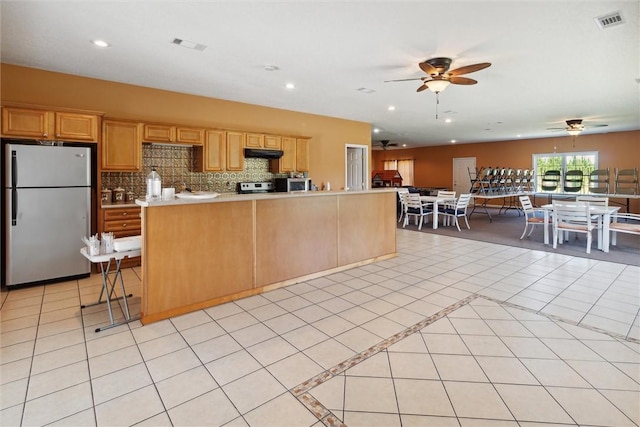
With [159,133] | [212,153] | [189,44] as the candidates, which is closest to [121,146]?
[159,133]

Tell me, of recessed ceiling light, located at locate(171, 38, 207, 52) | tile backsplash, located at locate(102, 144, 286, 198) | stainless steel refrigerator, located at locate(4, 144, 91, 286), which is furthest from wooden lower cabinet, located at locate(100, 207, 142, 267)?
recessed ceiling light, located at locate(171, 38, 207, 52)

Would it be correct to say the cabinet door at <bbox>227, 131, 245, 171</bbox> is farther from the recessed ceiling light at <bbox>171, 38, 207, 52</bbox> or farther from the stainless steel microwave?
the recessed ceiling light at <bbox>171, 38, 207, 52</bbox>

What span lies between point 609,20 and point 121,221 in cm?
573

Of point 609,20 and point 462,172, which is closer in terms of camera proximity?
point 609,20

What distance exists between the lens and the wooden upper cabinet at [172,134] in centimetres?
482

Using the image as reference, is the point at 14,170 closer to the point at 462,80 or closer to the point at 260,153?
the point at 260,153

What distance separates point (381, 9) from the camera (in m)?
2.72

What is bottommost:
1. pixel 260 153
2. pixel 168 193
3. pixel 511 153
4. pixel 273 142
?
pixel 168 193

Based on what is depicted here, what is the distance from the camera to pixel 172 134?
503cm

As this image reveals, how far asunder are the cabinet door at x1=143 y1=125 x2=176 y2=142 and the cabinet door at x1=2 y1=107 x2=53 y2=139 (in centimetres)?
112

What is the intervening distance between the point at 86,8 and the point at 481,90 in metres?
5.14

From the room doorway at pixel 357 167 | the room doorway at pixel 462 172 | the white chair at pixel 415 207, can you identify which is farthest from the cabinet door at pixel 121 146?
the room doorway at pixel 462 172

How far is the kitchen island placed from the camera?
9.62 feet

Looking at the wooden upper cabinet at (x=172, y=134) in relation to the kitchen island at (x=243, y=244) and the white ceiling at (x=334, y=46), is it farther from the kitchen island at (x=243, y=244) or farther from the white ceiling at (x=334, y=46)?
the kitchen island at (x=243, y=244)
